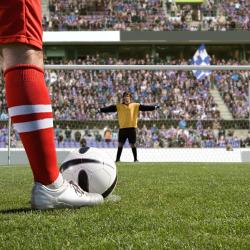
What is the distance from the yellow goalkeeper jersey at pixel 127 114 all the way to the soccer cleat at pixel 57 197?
888cm

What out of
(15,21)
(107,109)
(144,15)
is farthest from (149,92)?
(144,15)

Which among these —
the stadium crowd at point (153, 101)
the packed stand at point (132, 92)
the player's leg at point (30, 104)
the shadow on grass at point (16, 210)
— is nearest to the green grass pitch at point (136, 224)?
the shadow on grass at point (16, 210)

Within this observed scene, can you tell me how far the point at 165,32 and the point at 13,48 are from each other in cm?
2855

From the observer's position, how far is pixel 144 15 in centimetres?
3066

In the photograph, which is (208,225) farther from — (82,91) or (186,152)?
(82,91)

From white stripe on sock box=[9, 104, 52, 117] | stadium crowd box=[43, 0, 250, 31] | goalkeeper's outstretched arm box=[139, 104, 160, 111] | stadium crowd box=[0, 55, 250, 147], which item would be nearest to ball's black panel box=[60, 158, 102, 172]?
white stripe on sock box=[9, 104, 52, 117]

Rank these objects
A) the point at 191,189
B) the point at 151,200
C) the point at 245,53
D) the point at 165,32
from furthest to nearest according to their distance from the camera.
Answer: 1. the point at 245,53
2. the point at 165,32
3. the point at 191,189
4. the point at 151,200

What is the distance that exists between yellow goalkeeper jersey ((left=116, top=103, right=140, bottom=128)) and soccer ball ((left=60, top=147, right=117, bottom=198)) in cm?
829

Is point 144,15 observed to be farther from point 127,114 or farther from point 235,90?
point 127,114

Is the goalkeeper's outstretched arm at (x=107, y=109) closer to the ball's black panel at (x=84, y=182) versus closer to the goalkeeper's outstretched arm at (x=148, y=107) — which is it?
the goalkeeper's outstretched arm at (x=148, y=107)

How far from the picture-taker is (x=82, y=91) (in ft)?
42.5

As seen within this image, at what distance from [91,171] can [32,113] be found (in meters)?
0.69

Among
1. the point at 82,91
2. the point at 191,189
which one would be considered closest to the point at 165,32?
the point at 82,91

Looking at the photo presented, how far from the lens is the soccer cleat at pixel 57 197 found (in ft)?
7.36
